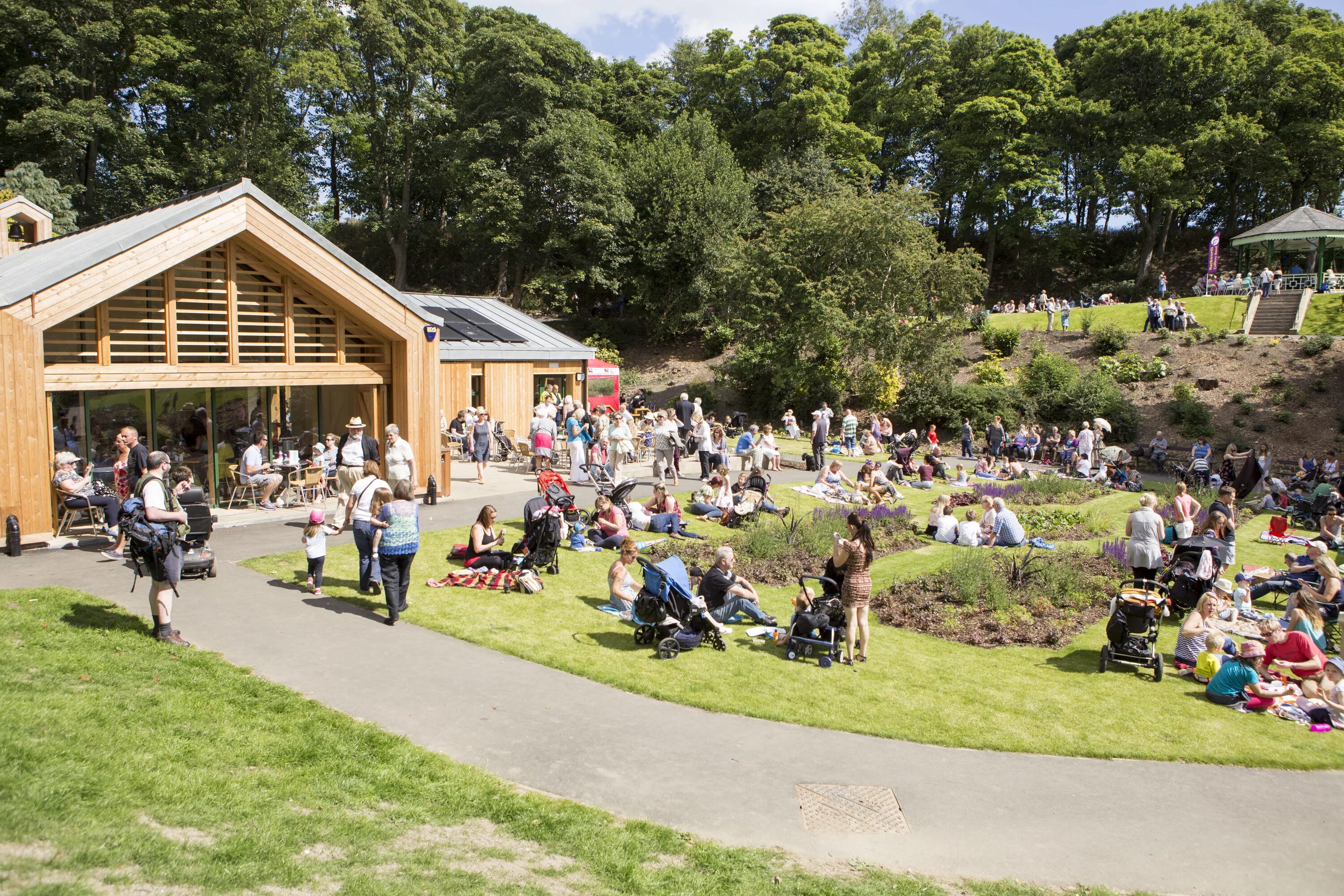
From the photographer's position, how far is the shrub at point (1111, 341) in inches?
1444

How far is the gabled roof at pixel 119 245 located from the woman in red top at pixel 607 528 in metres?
5.97

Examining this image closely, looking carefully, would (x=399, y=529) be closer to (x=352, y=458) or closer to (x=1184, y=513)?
(x=352, y=458)

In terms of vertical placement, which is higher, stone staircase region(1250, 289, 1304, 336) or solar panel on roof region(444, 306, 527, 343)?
stone staircase region(1250, 289, 1304, 336)

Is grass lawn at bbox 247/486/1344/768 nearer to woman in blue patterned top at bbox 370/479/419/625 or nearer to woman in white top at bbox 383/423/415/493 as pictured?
woman in blue patterned top at bbox 370/479/419/625

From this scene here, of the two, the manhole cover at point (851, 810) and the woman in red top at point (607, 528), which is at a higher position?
the woman in red top at point (607, 528)

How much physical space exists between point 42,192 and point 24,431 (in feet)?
97.9

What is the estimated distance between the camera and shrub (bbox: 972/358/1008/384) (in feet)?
116

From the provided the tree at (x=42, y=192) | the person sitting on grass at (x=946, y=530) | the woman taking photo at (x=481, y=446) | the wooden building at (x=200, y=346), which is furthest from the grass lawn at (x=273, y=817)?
the tree at (x=42, y=192)

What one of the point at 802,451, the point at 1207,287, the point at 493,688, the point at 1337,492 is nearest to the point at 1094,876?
the point at 493,688

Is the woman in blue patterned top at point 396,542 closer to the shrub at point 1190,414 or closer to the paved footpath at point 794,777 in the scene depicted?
the paved footpath at point 794,777

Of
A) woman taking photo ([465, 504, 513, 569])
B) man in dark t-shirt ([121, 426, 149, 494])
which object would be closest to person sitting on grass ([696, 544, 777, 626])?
woman taking photo ([465, 504, 513, 569])

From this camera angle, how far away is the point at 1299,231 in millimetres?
39406

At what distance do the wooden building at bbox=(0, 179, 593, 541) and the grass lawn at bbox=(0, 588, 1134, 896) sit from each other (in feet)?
22.7

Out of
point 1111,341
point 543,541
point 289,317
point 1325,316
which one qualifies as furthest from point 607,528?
point 1325,316
